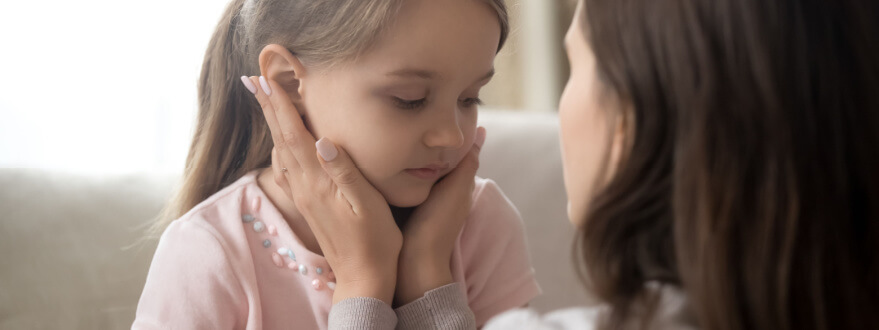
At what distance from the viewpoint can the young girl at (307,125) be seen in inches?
35.8

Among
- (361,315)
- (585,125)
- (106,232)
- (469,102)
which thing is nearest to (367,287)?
(361,315)

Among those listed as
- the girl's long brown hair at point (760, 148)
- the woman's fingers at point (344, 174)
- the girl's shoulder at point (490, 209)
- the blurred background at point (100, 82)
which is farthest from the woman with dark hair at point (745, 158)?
the blurred background at point (100, 82)

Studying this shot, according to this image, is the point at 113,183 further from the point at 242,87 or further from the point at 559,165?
the point at 559,165

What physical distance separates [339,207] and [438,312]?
18cm

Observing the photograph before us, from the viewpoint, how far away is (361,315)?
2.99 feet

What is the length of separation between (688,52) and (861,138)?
0.14 metres

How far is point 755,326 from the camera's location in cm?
60

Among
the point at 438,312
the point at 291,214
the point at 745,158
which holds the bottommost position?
the point at 438,312

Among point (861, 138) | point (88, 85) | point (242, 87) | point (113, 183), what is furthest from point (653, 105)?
point (88, 85)

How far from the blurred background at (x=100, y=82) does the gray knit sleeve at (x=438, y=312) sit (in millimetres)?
532

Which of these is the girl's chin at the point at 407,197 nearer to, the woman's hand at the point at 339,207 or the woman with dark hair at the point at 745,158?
the woman's hand at the point at 339,207

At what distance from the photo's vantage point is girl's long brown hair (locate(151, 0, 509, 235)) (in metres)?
0.92

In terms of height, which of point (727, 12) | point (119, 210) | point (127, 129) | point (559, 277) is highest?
point (727, 12)

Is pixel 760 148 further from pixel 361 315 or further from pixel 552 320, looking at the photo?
pixel 361 315
